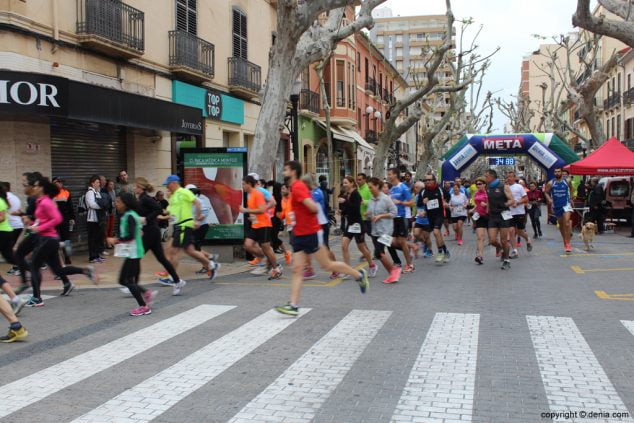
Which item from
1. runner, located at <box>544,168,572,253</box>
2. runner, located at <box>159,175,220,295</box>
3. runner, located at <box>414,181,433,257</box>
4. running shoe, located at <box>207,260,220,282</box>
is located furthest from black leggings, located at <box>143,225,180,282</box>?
runner, located at <box>544,168,572,253</box>

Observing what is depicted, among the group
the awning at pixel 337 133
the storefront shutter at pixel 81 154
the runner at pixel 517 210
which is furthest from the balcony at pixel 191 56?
the awning at pixel 337 133

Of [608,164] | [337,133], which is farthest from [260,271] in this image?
[337,133]

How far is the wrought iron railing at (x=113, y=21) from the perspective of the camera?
13852mm

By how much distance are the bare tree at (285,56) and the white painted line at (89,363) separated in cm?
668

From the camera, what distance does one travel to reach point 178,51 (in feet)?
58.1

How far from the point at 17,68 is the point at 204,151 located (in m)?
3.84

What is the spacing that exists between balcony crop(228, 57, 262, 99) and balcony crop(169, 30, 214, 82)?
1656 mm

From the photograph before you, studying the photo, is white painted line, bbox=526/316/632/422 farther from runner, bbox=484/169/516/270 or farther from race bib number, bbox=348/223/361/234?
runner, bbox=484/169/516/270

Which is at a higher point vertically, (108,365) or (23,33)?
(23,33)

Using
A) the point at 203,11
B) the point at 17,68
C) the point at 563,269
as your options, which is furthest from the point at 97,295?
the point at 203,11

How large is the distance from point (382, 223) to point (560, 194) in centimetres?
610

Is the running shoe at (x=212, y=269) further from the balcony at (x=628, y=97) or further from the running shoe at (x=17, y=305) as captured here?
the balcony at (x=628, y=97)

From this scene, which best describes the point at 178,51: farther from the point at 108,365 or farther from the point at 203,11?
the point at 108,365

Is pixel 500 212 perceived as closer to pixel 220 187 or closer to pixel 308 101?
pixel 220 187
